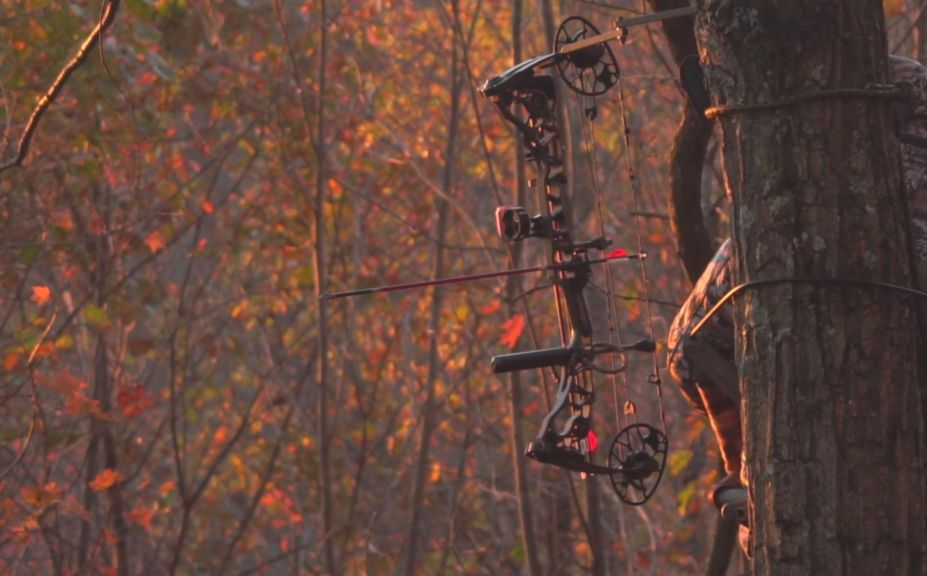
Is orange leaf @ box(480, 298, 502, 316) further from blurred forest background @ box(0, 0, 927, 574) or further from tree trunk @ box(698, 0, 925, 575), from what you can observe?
tree trunk @ box(698, 0, 925, 575)

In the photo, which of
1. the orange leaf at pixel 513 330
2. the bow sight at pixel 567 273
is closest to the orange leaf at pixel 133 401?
the orange leaf at pixel 513 330

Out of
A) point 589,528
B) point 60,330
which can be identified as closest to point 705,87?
point 589,528

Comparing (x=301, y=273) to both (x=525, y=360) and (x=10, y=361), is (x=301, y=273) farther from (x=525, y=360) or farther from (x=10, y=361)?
(x=525, y=360)

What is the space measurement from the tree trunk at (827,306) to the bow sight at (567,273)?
514 millimetres

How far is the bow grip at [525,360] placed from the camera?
3664mm

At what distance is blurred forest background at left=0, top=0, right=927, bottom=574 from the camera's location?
311 inches

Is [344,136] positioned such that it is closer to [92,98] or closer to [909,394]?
[92,98]

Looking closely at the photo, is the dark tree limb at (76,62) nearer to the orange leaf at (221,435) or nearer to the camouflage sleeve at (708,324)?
the camouflage sleeve at (708,324)

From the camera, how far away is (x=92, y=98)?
305 inches

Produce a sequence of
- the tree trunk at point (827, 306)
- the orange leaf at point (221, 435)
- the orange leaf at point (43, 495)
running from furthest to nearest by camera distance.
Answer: the orange leaf at point (221, 435) → the orange leaf at point (43, 495) → the tree trunk at point (827, 306)

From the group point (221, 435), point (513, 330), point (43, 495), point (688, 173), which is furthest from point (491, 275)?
point (221, 435)

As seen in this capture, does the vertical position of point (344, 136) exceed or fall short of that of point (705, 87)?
it exceeds it

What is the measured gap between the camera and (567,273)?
13.0ft

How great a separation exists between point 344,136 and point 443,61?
4.45 feet
